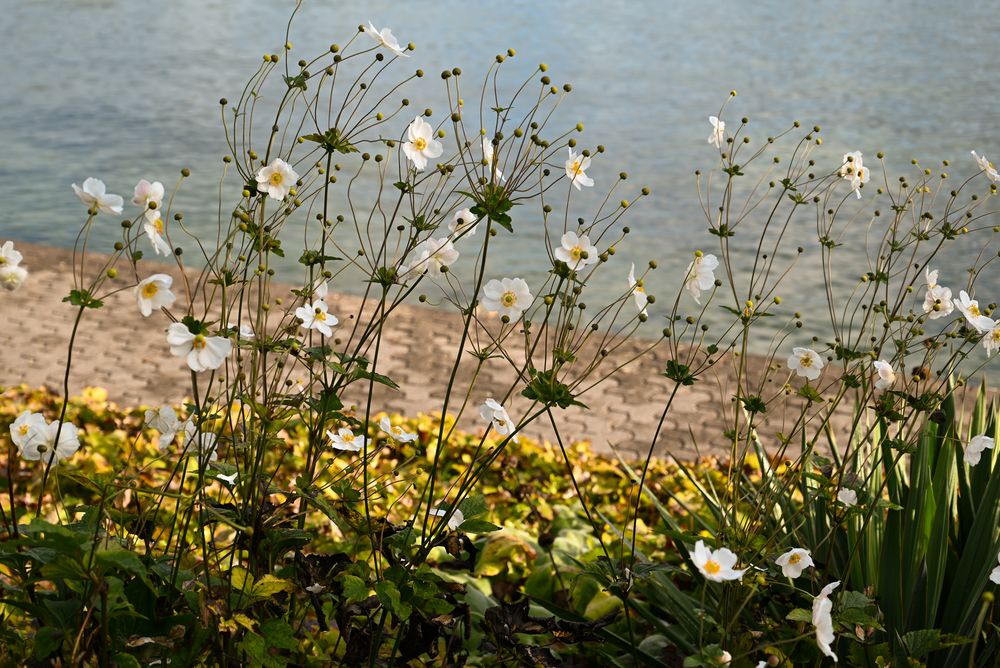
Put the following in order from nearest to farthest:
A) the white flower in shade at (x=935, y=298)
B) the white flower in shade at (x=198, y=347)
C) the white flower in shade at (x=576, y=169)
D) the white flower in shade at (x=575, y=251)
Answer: the white flower in shade at (x=198, y=347) < the white flower in shade at (x=575, y=251) < the white flower in shade at (x=576, y=169) < the white flower in shade at (x=935, y=298)

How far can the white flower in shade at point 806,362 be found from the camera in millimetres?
2215

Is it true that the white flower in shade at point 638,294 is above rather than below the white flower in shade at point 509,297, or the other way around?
above

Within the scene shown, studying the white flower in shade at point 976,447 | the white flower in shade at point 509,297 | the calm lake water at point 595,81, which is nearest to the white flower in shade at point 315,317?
the white flower in shade at point 509,297

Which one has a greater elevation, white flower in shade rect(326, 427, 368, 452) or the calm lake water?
white flower in shade rect(326, 427, 368, 452)

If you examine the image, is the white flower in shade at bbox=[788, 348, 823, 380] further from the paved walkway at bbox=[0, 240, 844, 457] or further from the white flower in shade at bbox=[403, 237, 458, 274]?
the paved walkway at bbox=[0, 240, 844, 457]

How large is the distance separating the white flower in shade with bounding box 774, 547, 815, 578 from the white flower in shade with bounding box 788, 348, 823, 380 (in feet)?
1.47

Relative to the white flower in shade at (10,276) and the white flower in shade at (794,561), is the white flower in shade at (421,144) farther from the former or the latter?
the white flower in shade at (794,561)

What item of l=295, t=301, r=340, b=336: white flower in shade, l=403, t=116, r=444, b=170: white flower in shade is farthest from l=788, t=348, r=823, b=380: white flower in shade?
l=295, t=301, r=340, b=336: white flower in shade

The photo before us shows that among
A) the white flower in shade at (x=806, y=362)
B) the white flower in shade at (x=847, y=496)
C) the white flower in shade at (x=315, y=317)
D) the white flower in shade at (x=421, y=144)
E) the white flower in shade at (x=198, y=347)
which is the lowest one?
the white flower in shade at (x=847, y=496)

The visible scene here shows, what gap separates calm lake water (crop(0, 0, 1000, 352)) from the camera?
30.0ft

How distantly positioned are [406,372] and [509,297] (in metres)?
3.59

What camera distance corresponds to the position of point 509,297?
1.93m

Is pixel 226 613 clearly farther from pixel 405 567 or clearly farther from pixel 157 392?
pixel 157 392

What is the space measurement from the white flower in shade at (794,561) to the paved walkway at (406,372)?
8.35 feet
